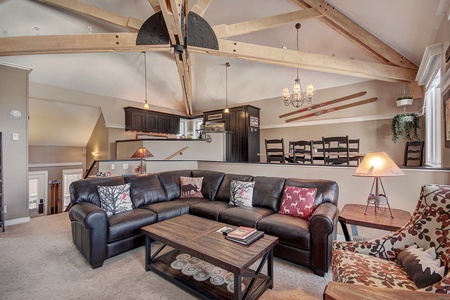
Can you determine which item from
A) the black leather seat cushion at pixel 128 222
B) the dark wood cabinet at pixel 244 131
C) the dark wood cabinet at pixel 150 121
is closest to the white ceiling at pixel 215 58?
the dark wood cabinet at pixel 150 121

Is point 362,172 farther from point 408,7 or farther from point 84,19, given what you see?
point 84,19

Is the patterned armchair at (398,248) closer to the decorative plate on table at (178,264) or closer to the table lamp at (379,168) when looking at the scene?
the table lamp at (379,168)

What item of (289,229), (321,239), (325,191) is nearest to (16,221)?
(289,229)

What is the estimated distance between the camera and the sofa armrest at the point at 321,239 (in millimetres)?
2139

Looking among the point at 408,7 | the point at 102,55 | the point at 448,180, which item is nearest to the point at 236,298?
the point at 448,180

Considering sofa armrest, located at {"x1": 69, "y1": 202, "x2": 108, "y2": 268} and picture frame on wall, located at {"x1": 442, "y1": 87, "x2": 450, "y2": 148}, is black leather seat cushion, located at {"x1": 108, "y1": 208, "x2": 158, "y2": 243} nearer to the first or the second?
sofa armrest, located at {"x1": 69, "y1": 202, "x2": 108, "y2": 268}

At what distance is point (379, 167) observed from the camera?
2.14m

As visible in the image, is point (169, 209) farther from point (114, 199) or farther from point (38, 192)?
point (38, 192)

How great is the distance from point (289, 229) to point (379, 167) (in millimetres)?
1173

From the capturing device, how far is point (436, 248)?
1.34 metres

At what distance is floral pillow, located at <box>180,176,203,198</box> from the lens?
3775 millimetres

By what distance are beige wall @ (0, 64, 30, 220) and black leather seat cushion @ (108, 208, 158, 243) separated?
2632mm

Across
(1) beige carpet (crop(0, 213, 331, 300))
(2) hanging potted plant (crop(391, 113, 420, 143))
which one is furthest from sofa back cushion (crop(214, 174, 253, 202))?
(2) hanging potted plant (crop(391, 113, 420, 143))

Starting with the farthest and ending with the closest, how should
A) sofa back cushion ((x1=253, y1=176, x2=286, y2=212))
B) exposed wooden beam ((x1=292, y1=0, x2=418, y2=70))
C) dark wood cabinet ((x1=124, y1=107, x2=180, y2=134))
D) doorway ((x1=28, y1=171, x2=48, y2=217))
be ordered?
dark wood cabinet ((x1=124, y1=107, x2=180, y2=134)) → doorway ((x1=28, y1=171, x2=48, y2=217)) → exposed wooden beam ((x1=292, y1=0, x2=418, y2=70)) → sofa back cushion ((x1=253, y1=176, x2=286, y2=212))
